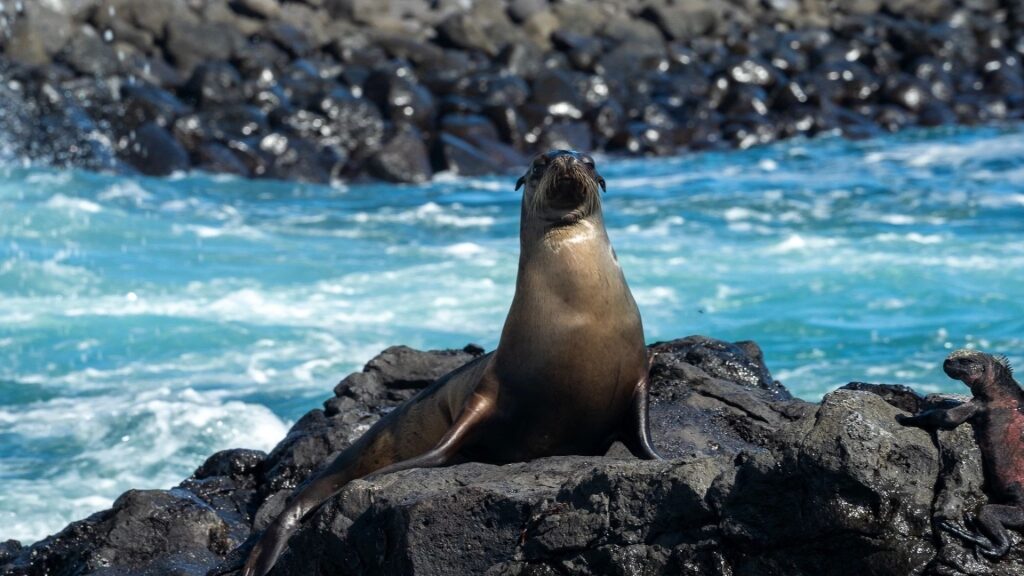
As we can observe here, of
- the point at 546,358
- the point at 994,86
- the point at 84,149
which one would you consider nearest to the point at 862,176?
the point at 994,86

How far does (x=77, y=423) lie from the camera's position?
958 cm

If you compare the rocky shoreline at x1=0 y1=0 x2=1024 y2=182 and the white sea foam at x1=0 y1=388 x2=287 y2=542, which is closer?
the white sea foam at x1=0 y1=388 x2=287 y2=542

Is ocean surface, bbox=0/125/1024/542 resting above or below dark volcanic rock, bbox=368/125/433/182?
below

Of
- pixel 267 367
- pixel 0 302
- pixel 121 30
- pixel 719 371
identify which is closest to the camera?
pixel 719 371

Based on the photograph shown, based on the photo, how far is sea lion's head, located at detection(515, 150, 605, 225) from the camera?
498 centimetres

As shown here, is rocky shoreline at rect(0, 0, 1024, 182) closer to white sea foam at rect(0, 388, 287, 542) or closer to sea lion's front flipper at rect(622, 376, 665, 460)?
white sea foam at rect(0, 388, 287, 542)

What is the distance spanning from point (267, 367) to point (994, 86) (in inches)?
836

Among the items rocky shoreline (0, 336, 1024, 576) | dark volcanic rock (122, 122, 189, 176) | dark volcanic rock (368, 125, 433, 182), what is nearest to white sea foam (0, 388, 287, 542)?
rocky shoreline (0, 336, 1024, 576)

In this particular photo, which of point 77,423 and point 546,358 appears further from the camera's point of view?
point 77,423

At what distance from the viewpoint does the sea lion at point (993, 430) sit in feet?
11.7

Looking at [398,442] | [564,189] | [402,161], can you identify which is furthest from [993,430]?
[402,161]

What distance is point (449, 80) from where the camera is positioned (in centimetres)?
2448

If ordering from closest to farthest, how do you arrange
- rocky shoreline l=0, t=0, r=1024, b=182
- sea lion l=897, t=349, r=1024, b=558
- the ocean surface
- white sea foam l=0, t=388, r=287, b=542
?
sea lion l=897, t=349, r=1024, b=558 → white sea foam l=0, t=388, r=287, b=542 → the ocean surface → rocky shoreline l=0, t=0, r=1024, b=182

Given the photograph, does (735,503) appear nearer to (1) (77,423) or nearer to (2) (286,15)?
(1) (77,423)
